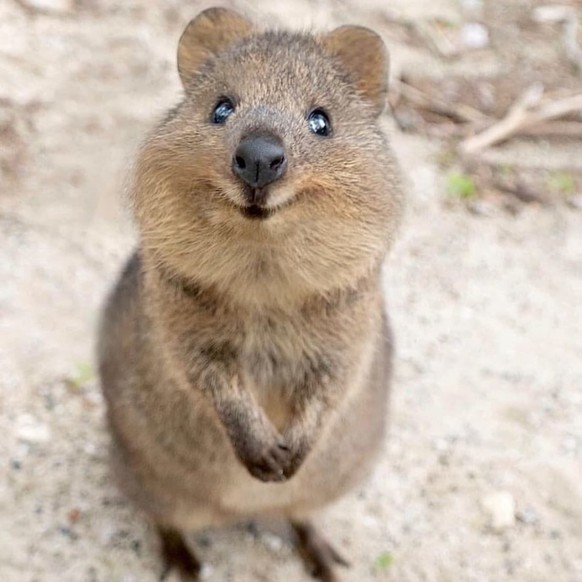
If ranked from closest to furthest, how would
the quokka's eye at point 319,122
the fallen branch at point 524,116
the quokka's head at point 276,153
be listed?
1. the quokka's head at point 276,153
2. the quokka's eye at point 319,122
3. the fallen branch at point 524,116

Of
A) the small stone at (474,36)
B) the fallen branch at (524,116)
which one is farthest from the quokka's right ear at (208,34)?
the small stone at (474,36)

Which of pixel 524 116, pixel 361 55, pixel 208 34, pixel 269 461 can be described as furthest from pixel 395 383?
pixel 524 116

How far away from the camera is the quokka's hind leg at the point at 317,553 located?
145 inches

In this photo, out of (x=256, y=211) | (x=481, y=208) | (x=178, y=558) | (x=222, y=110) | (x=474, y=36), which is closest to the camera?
(x=256, y=211)

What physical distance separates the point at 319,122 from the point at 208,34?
0.68 m

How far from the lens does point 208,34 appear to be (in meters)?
3.15

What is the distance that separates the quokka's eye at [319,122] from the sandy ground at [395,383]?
1.82 metres

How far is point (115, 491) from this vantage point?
12.7 ft

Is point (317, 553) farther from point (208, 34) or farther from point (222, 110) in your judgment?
point (208, 34)

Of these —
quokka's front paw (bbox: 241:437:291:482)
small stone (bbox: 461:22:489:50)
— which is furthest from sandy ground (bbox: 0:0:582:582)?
small stone (bbox: 461:22:489:50)

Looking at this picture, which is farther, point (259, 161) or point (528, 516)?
point (528, 516)

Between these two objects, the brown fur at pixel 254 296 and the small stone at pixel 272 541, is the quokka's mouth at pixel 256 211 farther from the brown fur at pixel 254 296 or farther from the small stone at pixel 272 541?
the small stone at pixel 272 541

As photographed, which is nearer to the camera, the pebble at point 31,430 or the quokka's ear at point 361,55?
the quokka's ear at point 361,55

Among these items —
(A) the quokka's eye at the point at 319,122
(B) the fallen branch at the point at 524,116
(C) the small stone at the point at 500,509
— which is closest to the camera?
(A) the quokka's eye at the point at 319,122
